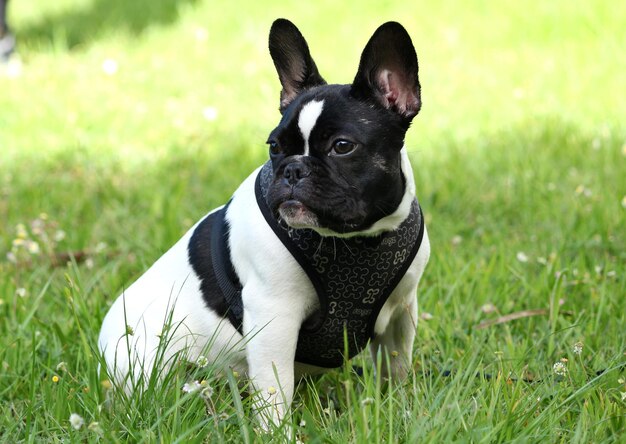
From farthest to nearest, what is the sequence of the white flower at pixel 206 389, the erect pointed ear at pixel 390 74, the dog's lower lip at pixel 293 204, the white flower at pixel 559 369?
the white flower at pixel 559 369 → the erect pointed ear at pixel 390 74 → the dog's lower lip at pixel 293 204 → the white flower at pixel 206 389

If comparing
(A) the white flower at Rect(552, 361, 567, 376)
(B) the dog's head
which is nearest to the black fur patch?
(B) the dog's head

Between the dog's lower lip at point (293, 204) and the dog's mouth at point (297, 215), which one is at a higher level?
the dog's lower lip at point (293, 204)

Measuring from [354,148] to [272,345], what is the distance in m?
0.63

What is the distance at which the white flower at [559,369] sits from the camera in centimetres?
273

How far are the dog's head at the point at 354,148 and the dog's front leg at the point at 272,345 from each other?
273 millimetres

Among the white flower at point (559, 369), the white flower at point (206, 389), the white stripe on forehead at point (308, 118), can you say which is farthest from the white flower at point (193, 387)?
the white flower at point (559, 369)

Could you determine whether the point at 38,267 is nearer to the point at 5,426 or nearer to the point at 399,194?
the point at 5,426

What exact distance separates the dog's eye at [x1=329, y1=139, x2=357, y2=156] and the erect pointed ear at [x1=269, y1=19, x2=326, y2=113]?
0.36 meters

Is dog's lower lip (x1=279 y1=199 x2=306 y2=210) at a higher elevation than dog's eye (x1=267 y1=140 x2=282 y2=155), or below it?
below

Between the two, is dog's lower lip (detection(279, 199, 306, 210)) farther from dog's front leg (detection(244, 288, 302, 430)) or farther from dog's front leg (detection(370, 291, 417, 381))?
dog's front leg (detection(370, 291, 417, 381))

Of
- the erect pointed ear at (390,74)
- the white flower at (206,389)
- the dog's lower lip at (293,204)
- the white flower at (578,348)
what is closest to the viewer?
the white flower at (206,389)

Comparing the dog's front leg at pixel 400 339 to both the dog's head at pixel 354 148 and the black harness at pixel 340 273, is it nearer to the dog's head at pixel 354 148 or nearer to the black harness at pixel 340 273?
the black harness at pixel 340 273

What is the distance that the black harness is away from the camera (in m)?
2.64

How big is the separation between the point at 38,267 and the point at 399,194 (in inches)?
90.5
